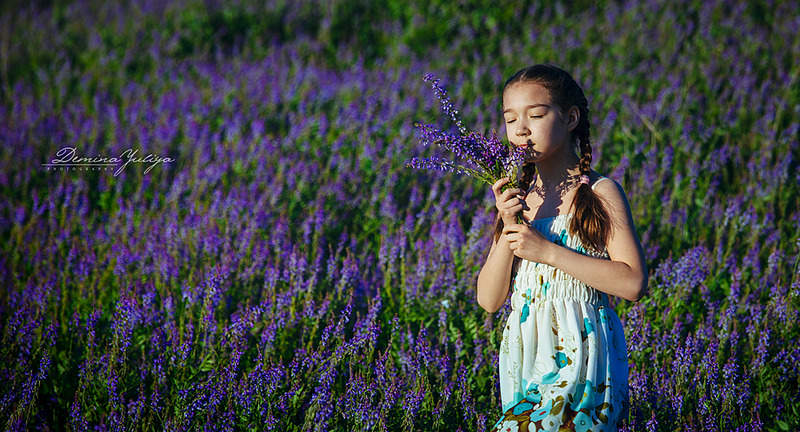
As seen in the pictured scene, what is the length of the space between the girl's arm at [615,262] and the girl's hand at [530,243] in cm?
1

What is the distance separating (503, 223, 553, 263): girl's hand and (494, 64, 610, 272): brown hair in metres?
0.14

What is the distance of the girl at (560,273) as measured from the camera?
6.94 ft

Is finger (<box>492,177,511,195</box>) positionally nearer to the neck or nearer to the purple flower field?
the neck

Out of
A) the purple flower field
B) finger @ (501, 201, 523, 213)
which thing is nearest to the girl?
finger @ (501, 201, 523, 213)

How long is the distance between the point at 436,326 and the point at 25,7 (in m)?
9.53

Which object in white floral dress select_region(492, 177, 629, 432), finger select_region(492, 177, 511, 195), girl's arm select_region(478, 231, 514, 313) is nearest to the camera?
white floral dress select_region(492, 177, 629, 432)

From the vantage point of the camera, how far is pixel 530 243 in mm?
2166

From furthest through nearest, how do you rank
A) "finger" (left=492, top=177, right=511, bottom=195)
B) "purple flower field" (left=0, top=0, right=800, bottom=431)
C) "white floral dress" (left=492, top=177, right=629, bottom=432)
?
1. "purple flower field" (left=0, top=0, right=800, bottom=431)
2. "finger" (left=492, top=177, right=511, bottom=195)
3. "white floral dress" (left=492, top=177, right=629, bottom=432)

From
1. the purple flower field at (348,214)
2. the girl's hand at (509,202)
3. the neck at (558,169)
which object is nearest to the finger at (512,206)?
the girl's hand at (509,202)

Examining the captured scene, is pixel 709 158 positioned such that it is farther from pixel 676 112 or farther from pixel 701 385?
pixel 701 385

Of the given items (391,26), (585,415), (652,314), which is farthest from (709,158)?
(391,26)

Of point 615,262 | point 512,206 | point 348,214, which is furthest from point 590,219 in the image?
point 348,214

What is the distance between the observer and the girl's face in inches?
89.3

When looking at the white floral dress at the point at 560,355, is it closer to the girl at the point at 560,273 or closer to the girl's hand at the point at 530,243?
the girl at the point at 560,273
